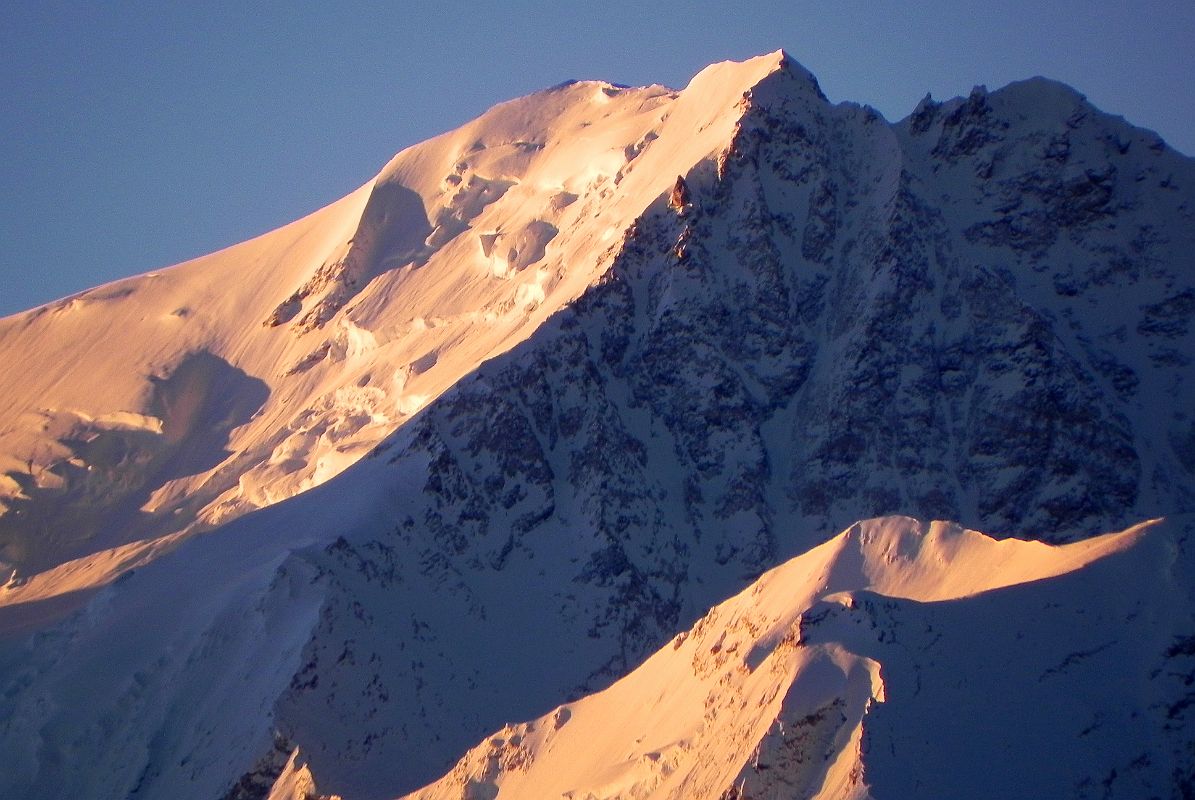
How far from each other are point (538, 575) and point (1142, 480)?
1202 inches

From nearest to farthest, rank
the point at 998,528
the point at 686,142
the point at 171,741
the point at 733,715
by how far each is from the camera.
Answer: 1. the point at 733,715
2. the point at 171,741
3. the point at 998,528
4. the point at 686,142

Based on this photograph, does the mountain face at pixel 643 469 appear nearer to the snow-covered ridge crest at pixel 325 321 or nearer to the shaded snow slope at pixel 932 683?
the shaded snow slope at pixel 932 683

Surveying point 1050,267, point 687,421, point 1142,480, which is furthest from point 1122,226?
point 687,421

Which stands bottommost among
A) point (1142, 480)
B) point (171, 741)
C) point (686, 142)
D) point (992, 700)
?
point (1142, 480)

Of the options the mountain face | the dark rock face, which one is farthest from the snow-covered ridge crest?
the dark rock face

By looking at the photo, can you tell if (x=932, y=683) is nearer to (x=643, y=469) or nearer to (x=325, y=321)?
(x=643, y=469)

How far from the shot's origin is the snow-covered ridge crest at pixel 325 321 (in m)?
109

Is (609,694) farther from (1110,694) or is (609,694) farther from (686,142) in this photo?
(686,142)

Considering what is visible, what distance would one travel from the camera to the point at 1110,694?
51.3 metres

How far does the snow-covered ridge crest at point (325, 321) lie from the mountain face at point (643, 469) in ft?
1.40

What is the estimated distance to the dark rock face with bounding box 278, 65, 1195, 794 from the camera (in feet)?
286

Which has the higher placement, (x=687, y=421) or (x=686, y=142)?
(x=686, y=142)

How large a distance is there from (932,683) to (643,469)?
4448 centimetres

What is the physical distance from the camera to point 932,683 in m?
51.7
